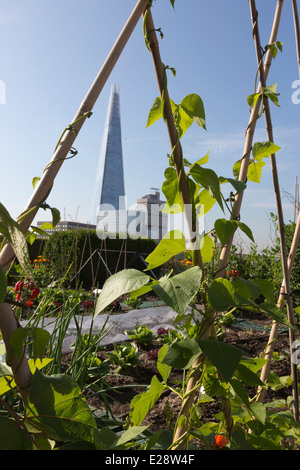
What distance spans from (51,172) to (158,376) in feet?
8.48

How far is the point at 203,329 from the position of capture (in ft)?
2.27

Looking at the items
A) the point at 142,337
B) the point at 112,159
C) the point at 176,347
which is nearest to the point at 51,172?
the point at 176,347

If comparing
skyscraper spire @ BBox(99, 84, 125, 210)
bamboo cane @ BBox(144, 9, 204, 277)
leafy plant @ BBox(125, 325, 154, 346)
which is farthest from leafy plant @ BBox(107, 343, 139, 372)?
skyscraper spire @ BBox(99, 84, 125, 210)

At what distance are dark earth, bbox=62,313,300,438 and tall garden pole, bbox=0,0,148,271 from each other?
64cm

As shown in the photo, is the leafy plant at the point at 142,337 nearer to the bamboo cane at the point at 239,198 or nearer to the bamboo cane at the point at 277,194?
the bamboo cane at the point at 277,194

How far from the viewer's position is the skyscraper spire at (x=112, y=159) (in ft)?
176

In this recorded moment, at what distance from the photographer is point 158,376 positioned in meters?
2.84

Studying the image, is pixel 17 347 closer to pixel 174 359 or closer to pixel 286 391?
pixel 174 359

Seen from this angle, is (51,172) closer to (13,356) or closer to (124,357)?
(13,356)

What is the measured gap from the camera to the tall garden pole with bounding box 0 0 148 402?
473 mm

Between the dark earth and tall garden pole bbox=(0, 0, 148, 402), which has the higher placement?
tall garden pole bbox=(0, 0, 148, 402)

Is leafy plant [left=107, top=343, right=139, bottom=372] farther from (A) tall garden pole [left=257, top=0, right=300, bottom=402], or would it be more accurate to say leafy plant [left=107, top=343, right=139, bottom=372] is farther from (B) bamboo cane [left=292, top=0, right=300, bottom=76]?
(B) bamboo cane [left=292, top=0, right=300, bottom=76]
